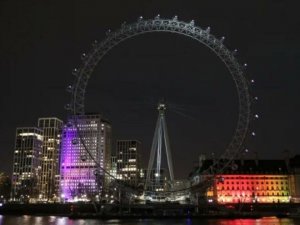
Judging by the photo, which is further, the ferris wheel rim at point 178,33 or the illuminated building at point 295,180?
the illuminated building at point 295,180

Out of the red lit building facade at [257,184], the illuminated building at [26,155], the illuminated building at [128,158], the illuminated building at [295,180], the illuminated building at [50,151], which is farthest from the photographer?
the illuminated building at [128,158]

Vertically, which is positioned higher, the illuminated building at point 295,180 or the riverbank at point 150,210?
the illuminated building at point 295,180

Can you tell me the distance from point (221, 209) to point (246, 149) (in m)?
30.5

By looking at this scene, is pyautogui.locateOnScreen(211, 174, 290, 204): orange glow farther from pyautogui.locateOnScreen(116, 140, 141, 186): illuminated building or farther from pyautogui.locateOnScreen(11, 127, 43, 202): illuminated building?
pyautogui.locateOnScreen(116, 140, 141, 186): illuminated building

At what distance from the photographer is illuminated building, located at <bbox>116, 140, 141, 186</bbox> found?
184 m

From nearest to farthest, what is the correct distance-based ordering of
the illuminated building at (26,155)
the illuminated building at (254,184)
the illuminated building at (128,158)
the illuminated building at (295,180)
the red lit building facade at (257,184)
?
1. the illuminated building at (295,180)
2. the red lit building facade at (257,184)
3. the illuminated building at (254,184)
4. the illuminated building at (26,155)
5. the illuminated building at (128,158)

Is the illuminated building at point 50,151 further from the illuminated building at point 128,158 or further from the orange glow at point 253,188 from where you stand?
the orange glow at point 253,188

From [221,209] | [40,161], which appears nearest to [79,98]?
[221,209]

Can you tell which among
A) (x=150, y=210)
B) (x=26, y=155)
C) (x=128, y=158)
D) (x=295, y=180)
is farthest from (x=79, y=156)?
(x=150, y=210)

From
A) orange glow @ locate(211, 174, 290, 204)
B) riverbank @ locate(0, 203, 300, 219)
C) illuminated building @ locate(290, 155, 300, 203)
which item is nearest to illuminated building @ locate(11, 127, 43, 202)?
riverbank @ locate(0, 203, 300, 219)

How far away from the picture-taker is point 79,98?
163ft

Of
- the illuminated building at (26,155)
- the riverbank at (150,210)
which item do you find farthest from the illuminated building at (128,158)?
the riverbank at (150,210)

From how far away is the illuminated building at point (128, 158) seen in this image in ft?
602

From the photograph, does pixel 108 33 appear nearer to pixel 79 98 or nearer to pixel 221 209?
pixel 79 98
